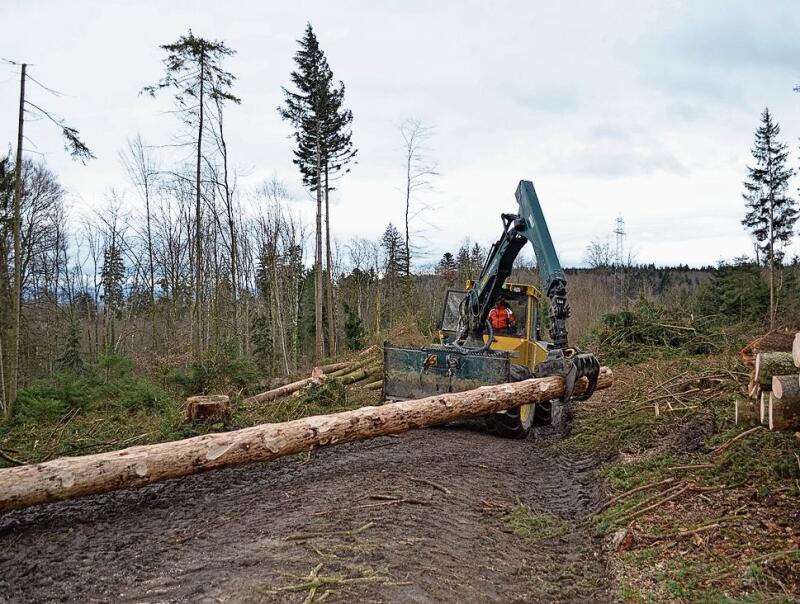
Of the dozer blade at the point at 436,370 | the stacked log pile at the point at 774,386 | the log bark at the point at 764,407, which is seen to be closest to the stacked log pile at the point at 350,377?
the dozer blade at the point at 436,370

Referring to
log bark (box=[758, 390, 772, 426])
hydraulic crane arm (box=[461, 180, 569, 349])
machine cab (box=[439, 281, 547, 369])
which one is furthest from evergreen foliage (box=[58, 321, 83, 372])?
log bark (box=[758, 390, 772, 426])

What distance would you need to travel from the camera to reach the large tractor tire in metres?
8.50

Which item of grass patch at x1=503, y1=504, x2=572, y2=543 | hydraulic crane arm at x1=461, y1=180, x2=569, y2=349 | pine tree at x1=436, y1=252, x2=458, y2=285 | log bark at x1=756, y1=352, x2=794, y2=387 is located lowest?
grass patch at x1=503, y1=504, x2=572, y2=543

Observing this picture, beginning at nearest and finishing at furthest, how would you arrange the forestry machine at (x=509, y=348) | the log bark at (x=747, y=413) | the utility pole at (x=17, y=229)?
the log bark at (x=747, y=413), the forestry machine at (x=509, y=348), the utility pole at (x=17, y=229)

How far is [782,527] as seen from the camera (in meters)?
4.01

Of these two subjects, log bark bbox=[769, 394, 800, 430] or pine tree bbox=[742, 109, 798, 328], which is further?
pine tree bbox=[742, 109, 798, 328]

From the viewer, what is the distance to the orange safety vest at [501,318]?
33.1 feet

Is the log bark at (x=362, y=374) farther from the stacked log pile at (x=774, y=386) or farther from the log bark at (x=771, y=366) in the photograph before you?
the log bark at (x=771, y=366)

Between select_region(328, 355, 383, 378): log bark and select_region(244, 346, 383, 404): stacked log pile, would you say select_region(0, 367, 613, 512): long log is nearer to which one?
select_region(244, 346, 383, 404): stacked log pile

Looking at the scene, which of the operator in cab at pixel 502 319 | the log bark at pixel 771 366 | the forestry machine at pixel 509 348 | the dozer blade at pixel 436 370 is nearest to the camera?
the log bark at pixel 771 366

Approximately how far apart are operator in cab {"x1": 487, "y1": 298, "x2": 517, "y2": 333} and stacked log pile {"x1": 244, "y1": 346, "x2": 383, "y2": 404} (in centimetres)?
336

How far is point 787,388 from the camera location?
14.4 feet

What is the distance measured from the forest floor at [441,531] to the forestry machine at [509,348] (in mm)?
1475

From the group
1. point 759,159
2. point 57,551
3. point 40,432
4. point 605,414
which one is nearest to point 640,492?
point 605,414
